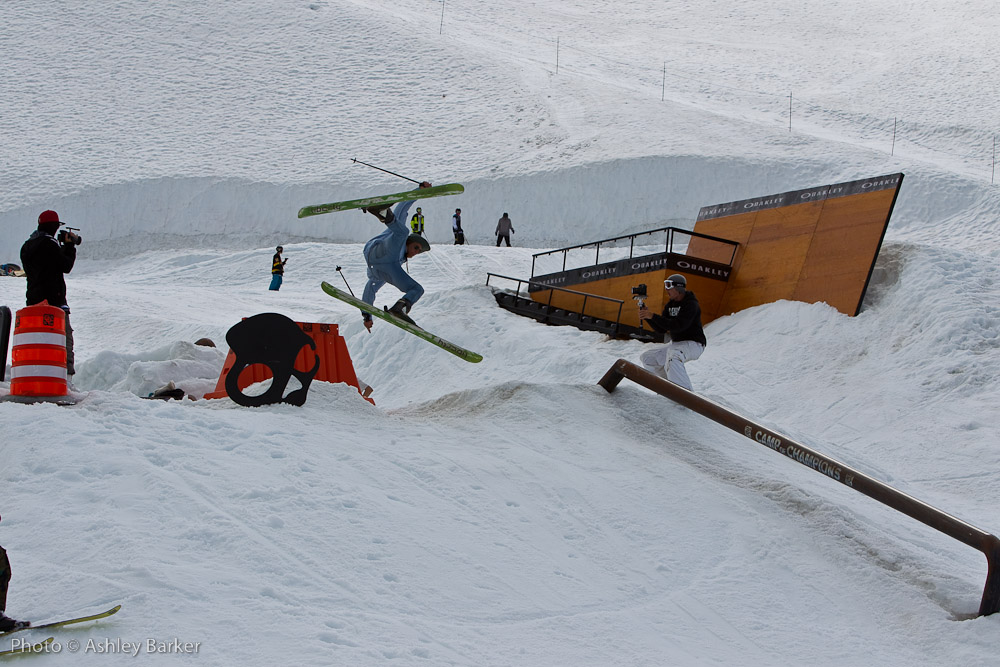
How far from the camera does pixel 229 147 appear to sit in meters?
38.8

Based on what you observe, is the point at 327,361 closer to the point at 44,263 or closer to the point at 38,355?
the point at 44,263

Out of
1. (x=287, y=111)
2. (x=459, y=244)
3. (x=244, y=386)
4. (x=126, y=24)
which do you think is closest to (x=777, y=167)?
(x=459, y=244)

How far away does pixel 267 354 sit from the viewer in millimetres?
7797

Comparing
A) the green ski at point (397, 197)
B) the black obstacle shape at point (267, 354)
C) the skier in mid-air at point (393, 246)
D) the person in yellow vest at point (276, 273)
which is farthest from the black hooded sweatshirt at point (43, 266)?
the person in yellow vest at point (276, 273)

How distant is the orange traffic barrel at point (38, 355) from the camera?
23.1 ft

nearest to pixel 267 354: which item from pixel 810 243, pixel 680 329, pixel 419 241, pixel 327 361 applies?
pixel 327 361

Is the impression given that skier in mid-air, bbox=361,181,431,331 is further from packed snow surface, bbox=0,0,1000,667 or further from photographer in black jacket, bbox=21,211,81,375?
photographer in black jacket, bbox=21,211,81,375

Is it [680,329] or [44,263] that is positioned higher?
[44,263]

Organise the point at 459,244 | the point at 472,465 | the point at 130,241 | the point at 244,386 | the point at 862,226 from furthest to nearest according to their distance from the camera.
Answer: the point at 130,241, the point at 459,244, the point at 862,226, the point at 244,386, the point at 472,465

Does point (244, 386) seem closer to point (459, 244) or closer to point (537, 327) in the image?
point (537, 327)

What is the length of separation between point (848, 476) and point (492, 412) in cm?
335

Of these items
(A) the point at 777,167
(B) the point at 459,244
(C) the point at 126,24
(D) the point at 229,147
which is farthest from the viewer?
(C) the point at 126,24

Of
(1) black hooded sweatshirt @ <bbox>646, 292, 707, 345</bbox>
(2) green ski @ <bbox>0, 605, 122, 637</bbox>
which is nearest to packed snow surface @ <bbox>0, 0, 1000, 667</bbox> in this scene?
(2) green ski @ <bbox>0, 605, 122, 637</bbox>

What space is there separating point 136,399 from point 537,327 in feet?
35.4
